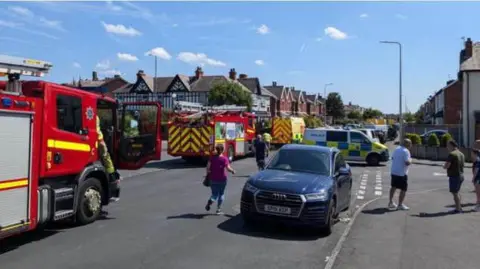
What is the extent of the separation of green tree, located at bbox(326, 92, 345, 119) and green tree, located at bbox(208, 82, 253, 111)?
55.8 m

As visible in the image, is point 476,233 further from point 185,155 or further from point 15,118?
point 185,155

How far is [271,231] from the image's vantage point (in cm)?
943

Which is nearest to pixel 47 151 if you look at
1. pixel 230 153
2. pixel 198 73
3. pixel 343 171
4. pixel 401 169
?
pixel 343 171

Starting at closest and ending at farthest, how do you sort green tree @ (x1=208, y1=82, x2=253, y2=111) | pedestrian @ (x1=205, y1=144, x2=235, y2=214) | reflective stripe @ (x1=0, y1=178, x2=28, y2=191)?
reflective stripe @ (x1=0, y1=178, x2=28, y2=191) < pedestrian @ (x1=205, y1=144, x2=235, y2=214) < green tree @ (x1=208, y1=82, x2=253, y2=111)

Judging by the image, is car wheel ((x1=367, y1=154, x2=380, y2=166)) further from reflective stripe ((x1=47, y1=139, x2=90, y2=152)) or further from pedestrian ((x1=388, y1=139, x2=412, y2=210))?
reflective stripe ((x1=47, y1=139, x2=90, y2=152))

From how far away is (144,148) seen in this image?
37.8 feet

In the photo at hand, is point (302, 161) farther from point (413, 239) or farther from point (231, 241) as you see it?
point (231, 241)

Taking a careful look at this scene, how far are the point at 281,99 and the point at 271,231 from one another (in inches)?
3538

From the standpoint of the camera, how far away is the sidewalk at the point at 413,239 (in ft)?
24.8

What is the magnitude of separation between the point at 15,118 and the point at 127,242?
2.52m

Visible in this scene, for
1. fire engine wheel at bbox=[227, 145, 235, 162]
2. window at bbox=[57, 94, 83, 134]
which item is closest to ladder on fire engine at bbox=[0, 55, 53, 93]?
window at bbox=[57, 94, 83, 134]

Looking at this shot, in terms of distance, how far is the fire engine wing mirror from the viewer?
1122 centimetres

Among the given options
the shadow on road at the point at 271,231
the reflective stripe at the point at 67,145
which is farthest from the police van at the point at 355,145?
the reflective stripe at the point at 67,145

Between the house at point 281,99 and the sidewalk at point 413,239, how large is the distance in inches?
3254
